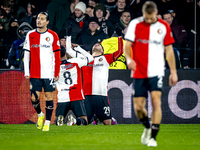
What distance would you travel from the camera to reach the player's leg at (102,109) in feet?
28.5

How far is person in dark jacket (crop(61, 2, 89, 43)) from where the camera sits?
34.7 ft

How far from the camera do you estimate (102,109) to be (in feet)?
28.5

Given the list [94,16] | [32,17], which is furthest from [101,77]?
[32,17]

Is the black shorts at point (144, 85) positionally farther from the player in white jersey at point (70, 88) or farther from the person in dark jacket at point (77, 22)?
the person in dark jacket at point (77, 22)

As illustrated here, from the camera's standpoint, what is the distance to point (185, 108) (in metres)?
9.26

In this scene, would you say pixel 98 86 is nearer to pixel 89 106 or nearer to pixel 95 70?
pixel 95 70

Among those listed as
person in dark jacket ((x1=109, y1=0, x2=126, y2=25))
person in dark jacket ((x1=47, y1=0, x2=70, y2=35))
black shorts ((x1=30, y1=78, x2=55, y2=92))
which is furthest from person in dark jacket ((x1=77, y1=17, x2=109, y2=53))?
black shorts ((x1=30, y1=78, x2=55, y2=92))

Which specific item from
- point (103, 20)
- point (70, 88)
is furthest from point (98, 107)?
point (103, 20)

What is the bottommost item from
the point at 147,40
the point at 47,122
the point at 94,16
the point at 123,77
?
the point at 47,122

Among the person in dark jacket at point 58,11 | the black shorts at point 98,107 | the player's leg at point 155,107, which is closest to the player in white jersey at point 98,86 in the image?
the black shorts at point 98,107

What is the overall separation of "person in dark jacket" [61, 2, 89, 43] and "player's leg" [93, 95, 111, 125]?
2347mm

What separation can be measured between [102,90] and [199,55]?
9.97 feet

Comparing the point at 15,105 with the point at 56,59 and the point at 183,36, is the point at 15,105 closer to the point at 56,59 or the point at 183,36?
the point at 56,59

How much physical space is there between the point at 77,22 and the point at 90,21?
18.0 inches
